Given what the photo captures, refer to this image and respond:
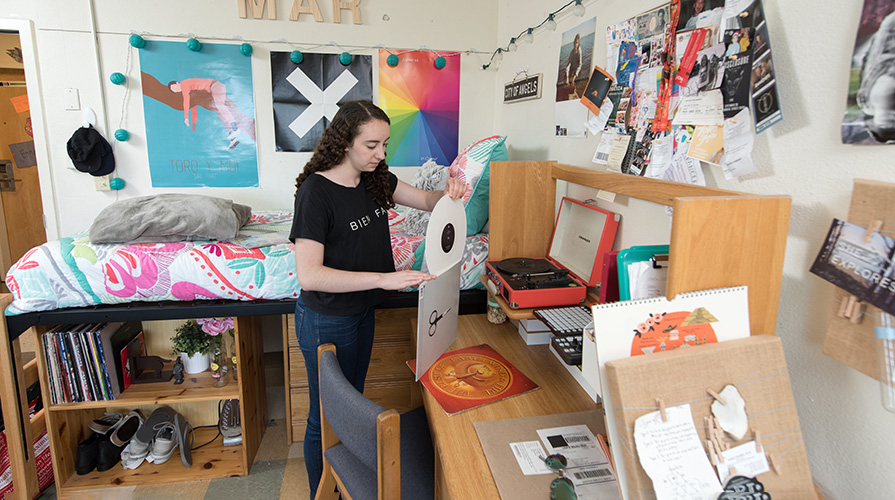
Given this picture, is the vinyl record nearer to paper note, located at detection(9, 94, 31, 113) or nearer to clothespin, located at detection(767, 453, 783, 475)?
clothespin, located at detection(767, 453, 783, 475)

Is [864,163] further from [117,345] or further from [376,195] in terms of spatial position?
[117,345]

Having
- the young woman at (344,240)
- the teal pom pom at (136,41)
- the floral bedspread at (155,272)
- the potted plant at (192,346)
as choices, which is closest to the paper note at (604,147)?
the young woman at (344,240)

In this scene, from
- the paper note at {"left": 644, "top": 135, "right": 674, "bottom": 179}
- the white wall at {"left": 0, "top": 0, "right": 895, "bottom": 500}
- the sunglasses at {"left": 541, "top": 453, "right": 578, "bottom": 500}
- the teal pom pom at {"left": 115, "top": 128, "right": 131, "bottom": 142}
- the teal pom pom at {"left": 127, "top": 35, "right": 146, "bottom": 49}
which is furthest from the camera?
the teal pom pom at {"left": 115, "top": 128, "right": 131, "bottom": 142}

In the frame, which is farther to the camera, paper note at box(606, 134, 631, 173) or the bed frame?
the bed frame

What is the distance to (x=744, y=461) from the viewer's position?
2.54 ft

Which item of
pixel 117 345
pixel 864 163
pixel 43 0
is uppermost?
pixel 43 0

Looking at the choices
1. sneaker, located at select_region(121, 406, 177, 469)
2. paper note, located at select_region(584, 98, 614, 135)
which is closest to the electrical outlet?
sneaker, located at select_region(121, 406, 177, 469)

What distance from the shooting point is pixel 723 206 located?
2.75 feet

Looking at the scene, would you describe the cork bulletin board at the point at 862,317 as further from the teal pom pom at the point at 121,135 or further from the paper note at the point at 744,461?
the teal pom pom at the point at 121,135

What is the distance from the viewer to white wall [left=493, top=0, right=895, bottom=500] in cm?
78

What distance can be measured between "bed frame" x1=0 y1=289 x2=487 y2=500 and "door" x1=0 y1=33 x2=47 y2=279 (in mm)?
3275

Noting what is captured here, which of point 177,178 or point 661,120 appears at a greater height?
point 661,120

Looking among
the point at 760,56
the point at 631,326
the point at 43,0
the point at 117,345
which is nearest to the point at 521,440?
the point at 631,326

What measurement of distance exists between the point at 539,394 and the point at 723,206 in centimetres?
73
